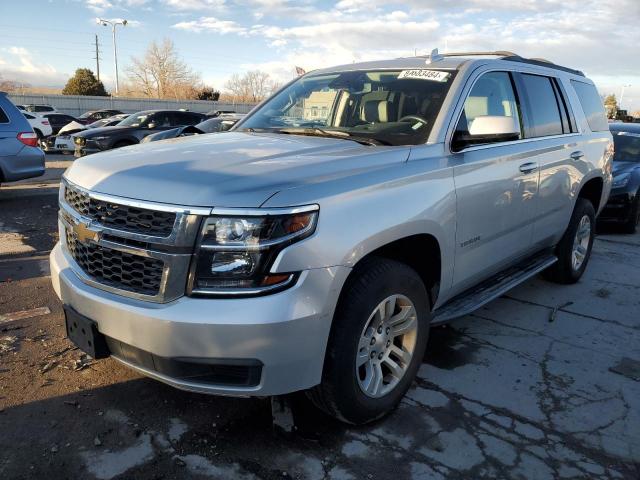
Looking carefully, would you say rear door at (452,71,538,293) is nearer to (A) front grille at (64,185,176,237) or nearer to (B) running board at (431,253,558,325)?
(B) running board at (431,253,558,325)

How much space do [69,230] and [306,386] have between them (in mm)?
1545

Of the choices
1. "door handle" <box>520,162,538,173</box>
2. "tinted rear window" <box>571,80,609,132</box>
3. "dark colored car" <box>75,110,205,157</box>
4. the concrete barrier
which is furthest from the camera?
the concrete barrier

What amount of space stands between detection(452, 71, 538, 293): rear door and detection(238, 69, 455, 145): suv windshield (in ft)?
0.82

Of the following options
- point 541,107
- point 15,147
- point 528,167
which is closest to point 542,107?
point 541,107

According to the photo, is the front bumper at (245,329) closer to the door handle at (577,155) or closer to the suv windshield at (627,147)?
the door handle at (577,155)

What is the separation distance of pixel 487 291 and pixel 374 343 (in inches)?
52.5

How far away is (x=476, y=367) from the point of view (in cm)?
369

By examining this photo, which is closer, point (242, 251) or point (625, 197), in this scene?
point (242, 251)

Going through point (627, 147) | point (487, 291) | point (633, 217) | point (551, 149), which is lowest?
point (633, 217)

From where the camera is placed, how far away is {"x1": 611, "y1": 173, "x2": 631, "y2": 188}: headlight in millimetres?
8219

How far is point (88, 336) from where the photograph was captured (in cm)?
263

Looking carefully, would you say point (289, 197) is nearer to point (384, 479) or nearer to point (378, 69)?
point (384, 479)

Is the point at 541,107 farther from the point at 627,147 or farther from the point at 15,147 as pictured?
the point at 15,147

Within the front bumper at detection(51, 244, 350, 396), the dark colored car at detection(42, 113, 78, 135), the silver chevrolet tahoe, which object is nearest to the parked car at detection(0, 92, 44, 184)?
the silver chevrolet tahoe
